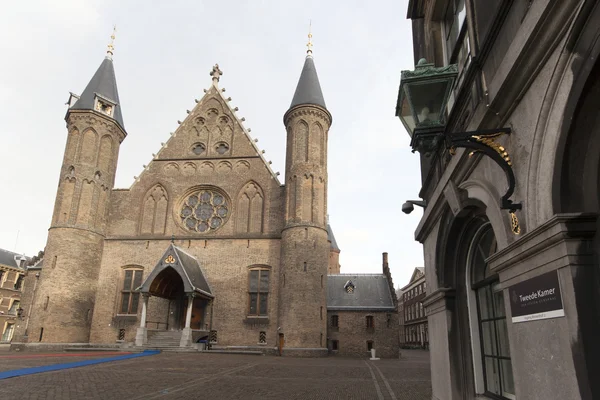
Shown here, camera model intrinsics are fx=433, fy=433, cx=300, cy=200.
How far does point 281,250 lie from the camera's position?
86.4 feet

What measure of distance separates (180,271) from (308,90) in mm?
14471

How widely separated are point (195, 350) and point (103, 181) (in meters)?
13.2

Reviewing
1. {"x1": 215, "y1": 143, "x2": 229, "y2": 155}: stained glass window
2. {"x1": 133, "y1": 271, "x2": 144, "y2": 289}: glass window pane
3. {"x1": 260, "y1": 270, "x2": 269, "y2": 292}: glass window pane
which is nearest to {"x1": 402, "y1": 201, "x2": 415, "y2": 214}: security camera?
{"x1": 260, "y1": 270, "x2": 269, "y2": 292}: glass window pane

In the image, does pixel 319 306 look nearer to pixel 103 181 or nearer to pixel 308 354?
pixel 308 354

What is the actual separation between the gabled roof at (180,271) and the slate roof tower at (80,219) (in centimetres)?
497

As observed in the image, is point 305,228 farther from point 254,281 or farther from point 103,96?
point 103,96

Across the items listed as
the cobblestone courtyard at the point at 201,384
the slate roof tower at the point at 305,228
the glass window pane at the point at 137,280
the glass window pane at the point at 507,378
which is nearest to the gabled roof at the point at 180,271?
the glass window pane at the point at 137,280

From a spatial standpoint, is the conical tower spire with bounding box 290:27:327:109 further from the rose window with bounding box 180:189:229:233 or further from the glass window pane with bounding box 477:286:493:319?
the glass window pane with bounding box 477:286:493:319

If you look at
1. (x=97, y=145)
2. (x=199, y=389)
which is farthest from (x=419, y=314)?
(x=199, y=389)

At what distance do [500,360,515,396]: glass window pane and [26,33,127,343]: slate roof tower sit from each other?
26.3 metres

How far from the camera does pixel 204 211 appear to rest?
94.2 feet

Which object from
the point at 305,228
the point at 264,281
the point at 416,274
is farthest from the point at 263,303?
the point at 416,274

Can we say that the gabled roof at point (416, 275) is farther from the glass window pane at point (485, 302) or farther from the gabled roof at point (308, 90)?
the glass window pane at point (485, 302)

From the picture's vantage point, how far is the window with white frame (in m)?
4.80
